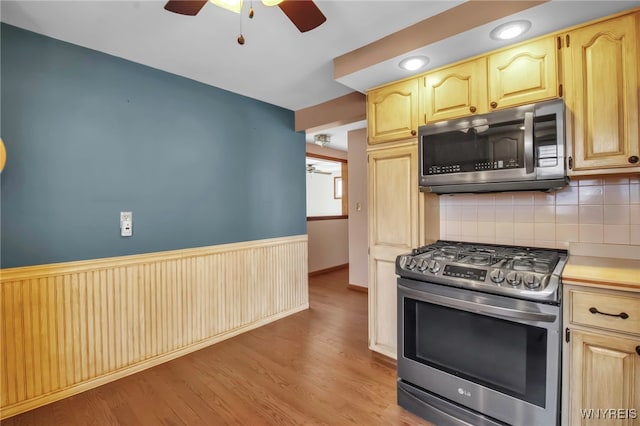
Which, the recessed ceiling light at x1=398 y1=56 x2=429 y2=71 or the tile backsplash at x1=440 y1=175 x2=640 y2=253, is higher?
the recessed ceiling light at x1=398 y1=56 x2=429 y2=71

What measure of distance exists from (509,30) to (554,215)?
1.22 metres

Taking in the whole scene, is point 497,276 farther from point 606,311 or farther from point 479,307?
point 606,311

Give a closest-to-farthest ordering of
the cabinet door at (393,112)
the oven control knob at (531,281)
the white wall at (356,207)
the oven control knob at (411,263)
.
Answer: the oven control knob at (531,281)
the oven control knob at (411,263)
the cabinet door at (393,112)
the white wall at (356,207)

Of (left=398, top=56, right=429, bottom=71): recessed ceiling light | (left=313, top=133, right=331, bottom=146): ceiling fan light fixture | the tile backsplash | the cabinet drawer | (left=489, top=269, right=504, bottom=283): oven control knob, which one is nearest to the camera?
the cabinet drawer

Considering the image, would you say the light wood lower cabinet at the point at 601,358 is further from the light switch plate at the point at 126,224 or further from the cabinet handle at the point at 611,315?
the light switch plate at the point at 126,224

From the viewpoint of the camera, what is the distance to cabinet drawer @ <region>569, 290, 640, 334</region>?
135 centimetres

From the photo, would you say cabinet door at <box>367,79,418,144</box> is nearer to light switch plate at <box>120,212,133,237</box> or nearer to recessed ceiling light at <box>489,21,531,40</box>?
recessed ceiling light at <box>489,21,531,40</box>

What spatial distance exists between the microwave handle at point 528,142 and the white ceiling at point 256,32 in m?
0.51

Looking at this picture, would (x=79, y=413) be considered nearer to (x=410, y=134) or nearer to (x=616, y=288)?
(x=410, y=134)

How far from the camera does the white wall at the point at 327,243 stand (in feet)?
18.5

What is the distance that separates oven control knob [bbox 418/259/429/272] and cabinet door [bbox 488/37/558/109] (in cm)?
109

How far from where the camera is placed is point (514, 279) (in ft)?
5.05

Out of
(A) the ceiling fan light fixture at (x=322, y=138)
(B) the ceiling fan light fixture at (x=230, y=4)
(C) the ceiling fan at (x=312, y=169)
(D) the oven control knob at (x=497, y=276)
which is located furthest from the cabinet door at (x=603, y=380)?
(C) the ceiling fan at (x=312, y=169)

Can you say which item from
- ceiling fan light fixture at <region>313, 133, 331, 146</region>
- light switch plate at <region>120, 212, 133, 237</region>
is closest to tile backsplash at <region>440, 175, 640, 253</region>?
light switch plate at <region>120, 212, 133, 237</region>
